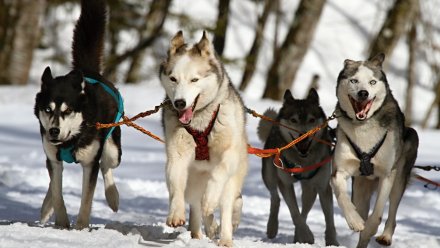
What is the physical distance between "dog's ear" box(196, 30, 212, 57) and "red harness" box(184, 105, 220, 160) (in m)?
0.34

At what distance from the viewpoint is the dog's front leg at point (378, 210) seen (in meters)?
5.55

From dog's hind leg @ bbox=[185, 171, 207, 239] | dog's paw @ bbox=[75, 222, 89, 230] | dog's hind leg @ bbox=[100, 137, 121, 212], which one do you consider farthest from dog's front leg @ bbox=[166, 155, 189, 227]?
dog's hind leg @ bbox=[100, 137, 121, 212]

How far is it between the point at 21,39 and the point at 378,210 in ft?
46.1

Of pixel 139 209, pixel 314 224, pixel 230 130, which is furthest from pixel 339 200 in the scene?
pixel 139 209

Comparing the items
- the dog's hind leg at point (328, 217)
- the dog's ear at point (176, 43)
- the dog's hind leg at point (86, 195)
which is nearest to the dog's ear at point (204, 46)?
the dog's ear at point (176, 43)

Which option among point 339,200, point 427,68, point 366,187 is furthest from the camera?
point 427,68

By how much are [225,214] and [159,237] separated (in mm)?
439

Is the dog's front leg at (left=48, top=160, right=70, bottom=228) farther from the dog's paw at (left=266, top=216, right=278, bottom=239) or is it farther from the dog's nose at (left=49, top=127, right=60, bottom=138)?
the dog's paw at (left=266, top=216, right=278, bottom=239)

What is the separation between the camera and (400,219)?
313 inches

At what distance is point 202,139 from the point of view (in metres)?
4.91

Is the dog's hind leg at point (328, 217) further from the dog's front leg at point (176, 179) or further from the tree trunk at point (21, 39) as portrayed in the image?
the tree trunk at point (21, 39)

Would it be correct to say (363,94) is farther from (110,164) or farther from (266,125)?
(266,125)

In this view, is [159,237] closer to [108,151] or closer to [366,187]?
[108,151]

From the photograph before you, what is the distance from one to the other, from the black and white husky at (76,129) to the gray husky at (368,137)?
65.2 inches
